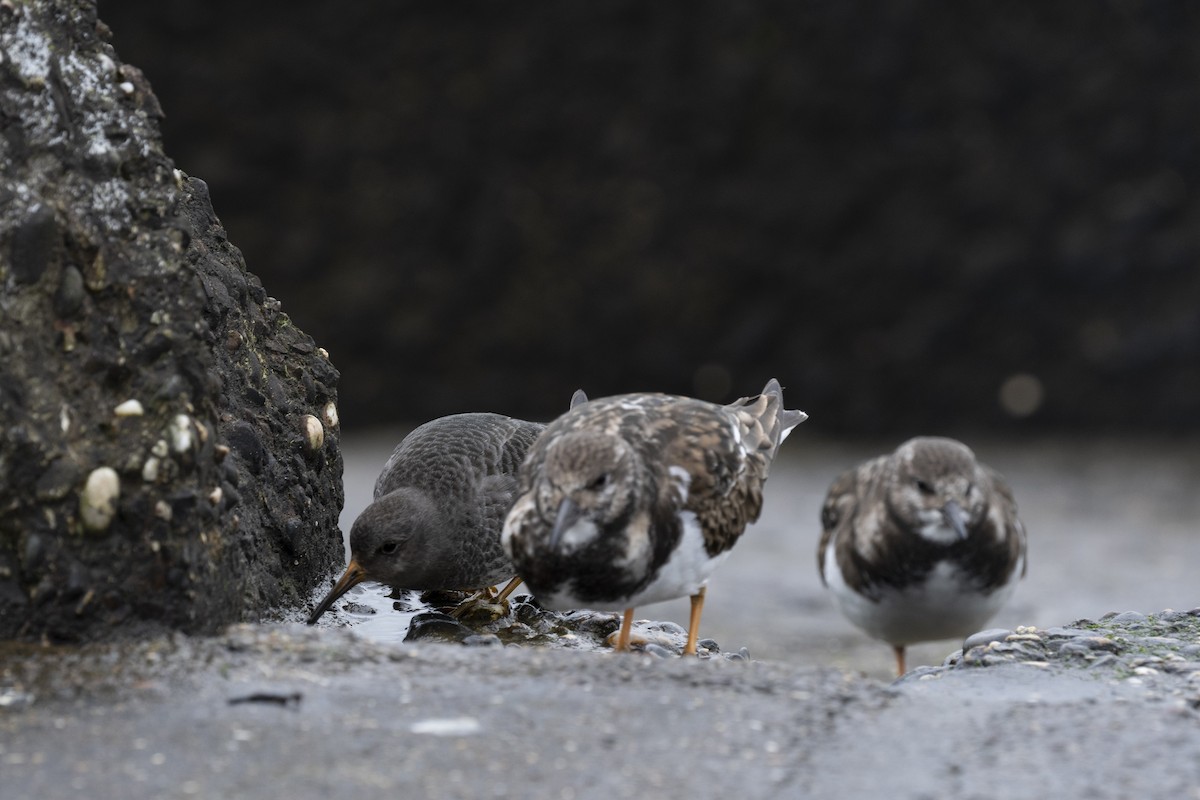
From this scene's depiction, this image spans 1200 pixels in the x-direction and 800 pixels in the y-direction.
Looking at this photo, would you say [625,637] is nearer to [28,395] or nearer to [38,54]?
[28,395]

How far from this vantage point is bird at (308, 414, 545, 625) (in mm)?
5883

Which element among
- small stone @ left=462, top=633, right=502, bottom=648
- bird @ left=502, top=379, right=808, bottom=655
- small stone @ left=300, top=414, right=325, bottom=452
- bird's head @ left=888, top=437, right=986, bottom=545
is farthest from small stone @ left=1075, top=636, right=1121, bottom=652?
small stone @ left=300, top=414, right=325, bottom=452

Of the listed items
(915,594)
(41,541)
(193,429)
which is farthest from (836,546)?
(41,541)

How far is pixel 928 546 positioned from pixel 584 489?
1105 mm

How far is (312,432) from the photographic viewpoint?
591 cm

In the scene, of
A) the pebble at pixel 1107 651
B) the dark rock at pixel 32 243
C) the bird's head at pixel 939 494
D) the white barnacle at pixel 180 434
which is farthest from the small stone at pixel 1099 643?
the dark rock at pixel 32 243

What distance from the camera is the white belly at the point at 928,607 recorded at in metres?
4.76

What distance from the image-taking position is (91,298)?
452cm

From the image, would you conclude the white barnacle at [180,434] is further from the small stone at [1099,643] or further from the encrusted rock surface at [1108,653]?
the small stone at [1099,643]

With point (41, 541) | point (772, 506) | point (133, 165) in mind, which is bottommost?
point (41, 541)

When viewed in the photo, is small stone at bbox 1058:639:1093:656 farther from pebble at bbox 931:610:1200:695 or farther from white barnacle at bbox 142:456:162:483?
white barnacle at bbox 142:456:162:483

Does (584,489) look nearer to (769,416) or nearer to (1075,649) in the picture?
(769,416)

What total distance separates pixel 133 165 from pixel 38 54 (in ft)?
1.42

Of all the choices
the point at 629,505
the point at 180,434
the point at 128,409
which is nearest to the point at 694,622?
the point at 629,505
